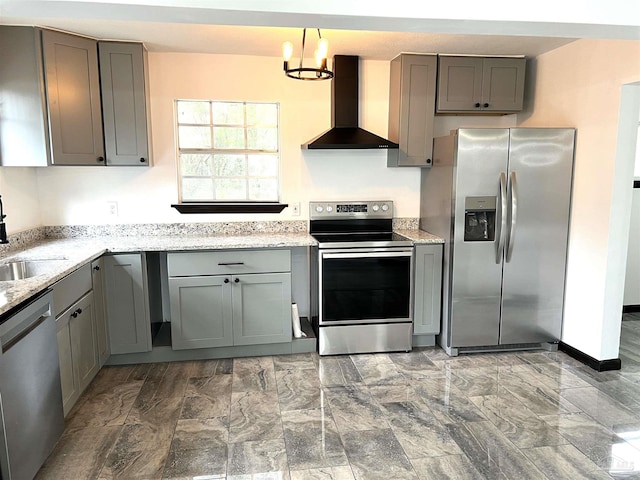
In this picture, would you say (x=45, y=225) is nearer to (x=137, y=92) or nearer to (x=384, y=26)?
A: (x=137, y=92)

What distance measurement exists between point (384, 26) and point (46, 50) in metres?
2.33

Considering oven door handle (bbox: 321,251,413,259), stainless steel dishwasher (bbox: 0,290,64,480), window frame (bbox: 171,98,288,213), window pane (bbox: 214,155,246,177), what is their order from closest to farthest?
stainless steel dishwasher (bbox: 0,290,64,480)
oven door handle (bbox: 321,251,413,259)
window frame (bbox: 171,98,288,213)
window pane (bbox: 214,155,246,177)

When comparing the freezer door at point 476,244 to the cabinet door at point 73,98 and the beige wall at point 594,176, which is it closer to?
the beige wall at point 594,176

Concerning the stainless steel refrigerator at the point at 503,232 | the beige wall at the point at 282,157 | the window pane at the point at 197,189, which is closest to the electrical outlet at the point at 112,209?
the beige wall at the point at 282,157

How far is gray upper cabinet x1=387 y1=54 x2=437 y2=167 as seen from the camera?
141 inches

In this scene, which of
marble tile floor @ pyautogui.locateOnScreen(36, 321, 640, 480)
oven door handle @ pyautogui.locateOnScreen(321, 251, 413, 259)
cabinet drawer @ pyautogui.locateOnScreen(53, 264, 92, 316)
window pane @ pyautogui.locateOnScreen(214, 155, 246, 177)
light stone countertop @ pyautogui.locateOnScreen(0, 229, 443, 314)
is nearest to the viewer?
marble tile floor @ pyautogui.locateOnScreen(36, 321, 640, 480)

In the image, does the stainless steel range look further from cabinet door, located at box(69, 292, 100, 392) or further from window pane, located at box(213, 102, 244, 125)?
cabinet door, located at box(69, 292, 100, 392)

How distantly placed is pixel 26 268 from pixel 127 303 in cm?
66

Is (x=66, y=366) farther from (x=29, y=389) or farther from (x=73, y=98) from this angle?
(x=73, y=98)

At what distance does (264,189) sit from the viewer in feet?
12.8

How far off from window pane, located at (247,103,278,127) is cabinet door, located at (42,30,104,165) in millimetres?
1141

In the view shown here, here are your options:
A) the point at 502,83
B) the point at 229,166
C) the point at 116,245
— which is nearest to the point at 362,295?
the point at 229,166

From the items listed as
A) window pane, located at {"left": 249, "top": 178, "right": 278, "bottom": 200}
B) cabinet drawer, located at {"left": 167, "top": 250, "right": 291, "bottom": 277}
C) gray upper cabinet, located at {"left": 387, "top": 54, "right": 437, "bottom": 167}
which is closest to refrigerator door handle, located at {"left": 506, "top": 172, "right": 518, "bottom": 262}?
gray upper cabinet, located at {"left": 387, "top": 54, "right": 437, "bottom": 167}

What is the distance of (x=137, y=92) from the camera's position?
10.9 feet
